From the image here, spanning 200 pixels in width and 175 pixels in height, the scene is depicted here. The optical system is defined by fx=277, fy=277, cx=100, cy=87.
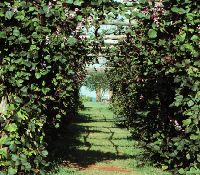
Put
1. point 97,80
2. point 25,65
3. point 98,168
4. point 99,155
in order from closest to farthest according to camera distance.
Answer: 1. point 25,65
2. point 98,168
3. point 99,155
4. point 97,80

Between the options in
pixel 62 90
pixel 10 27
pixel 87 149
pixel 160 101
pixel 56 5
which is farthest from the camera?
pixel 87 149

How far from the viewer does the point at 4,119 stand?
3330 millimetres

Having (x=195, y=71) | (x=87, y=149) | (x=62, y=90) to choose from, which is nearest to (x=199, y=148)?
(x=195, y=71)

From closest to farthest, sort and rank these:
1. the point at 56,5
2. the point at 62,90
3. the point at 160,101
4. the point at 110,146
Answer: the point at 56,5 → the point at 62,90 → the point at 160,101 → the point at 110,146

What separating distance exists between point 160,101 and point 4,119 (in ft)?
8.05

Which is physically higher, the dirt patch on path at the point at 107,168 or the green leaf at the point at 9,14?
the green leaf at the point at 9,14

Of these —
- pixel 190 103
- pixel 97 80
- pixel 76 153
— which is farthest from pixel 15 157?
pixel 97 80

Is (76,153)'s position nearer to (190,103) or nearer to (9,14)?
(190,103)

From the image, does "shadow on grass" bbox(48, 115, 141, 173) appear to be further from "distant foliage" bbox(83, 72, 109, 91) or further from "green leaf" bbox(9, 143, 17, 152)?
"distant foliage" bbox(83, 72, 109, 91)

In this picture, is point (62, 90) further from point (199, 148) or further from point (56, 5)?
point (199, 148)

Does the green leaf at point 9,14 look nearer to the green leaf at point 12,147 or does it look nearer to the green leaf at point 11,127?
the green leaf at point 11,127

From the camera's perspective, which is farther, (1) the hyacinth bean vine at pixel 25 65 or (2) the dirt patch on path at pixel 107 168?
(2) the dirt patch on path at pixel 107 168

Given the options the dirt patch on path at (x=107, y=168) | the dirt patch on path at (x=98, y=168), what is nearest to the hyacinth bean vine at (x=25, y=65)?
the dirt patch on path at (x=98, y=168)

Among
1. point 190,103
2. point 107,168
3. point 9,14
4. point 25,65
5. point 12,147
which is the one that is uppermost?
point 9,14
